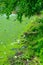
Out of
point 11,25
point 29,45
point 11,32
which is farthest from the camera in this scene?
point 11,25

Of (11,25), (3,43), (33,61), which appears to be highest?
(11,25)

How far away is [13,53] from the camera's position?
6.97m

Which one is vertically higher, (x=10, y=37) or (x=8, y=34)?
(x=8, y=34)

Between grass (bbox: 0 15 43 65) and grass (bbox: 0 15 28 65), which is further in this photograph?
grass (bbox: 0 15 28 65)

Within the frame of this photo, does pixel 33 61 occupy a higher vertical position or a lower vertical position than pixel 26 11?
lower

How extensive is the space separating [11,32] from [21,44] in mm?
1541

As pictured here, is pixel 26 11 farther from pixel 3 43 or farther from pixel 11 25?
pixel 11 25

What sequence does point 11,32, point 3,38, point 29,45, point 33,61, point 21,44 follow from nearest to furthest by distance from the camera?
point 33,61 < point 29,45 < point 21,44 < point 3,38 < point 11,32

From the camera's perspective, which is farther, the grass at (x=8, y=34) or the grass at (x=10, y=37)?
the grass at (x=8, y=34)

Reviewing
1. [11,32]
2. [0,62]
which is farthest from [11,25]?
[0,62]

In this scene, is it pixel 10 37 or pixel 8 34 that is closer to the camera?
pixel 10 37

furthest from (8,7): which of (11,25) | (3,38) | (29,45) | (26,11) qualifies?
(11,25)

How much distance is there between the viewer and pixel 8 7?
6.34 m

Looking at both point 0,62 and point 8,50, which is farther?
point 8,50
